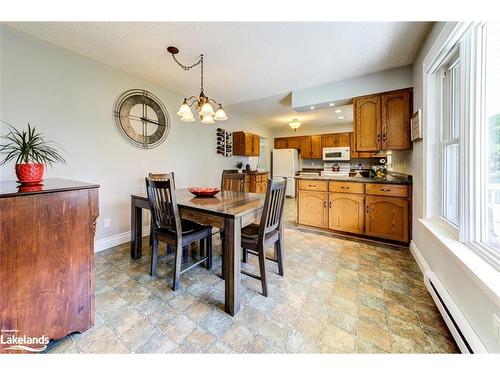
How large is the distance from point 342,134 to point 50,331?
6778 mm

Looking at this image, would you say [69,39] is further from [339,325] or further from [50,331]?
[339,325]

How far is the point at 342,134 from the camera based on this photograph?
19.9ft

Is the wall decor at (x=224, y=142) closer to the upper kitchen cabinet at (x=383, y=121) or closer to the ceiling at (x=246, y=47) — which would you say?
the ceiling at (x=246, y=47)

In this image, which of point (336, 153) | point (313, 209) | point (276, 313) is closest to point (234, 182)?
point (313, 209)

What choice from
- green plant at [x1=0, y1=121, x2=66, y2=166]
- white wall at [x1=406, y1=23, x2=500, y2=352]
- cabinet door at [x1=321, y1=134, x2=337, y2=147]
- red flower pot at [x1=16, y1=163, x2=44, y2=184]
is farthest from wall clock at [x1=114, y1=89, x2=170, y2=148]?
cabinet door at [x1=321, y1=134, x2=337, y2=147]

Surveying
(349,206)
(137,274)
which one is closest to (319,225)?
(349,206)

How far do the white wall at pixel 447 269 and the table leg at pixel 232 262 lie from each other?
51.6 inches

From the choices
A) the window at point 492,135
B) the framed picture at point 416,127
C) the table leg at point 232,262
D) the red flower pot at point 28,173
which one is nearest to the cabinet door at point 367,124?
Result: the framed picture at point 416,127

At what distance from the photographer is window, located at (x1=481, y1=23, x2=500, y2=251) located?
44.5 inches

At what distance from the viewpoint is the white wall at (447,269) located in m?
0.98

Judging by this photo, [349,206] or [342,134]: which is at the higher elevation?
[342,134]

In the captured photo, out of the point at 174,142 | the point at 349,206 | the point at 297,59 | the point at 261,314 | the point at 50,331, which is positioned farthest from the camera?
the point at 174,142
